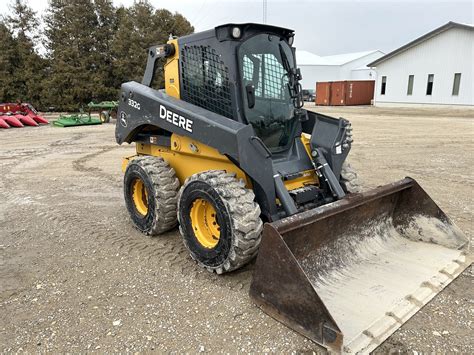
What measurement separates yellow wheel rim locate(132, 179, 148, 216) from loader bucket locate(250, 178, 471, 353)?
2.15 m

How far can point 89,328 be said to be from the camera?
272 cm

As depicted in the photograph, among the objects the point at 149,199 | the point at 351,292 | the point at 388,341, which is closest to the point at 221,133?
the point at 149,199

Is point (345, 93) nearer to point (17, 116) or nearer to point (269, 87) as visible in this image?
point (17, 116)

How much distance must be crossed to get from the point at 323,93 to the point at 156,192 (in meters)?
30.5

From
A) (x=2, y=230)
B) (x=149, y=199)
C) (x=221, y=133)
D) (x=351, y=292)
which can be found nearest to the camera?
(x=351, y=292)

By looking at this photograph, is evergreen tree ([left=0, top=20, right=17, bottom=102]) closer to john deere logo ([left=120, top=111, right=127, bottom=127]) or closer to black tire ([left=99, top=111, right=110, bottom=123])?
black tire ([left=99, top=111, right=110, bottom=123])

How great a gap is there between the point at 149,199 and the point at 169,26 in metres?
26.1

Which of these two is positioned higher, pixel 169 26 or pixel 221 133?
pixel 169 26

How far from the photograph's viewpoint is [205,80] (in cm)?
373

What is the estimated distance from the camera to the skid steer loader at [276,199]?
2.69 metres

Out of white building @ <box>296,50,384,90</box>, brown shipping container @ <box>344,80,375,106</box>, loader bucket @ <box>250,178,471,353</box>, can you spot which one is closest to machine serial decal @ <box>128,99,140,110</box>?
loader bucket @ <box>250,178,471,353</box>

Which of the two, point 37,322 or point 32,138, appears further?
point 32,138

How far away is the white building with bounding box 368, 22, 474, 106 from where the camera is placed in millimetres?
23016

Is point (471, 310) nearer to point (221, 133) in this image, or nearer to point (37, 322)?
point (221, 133)
